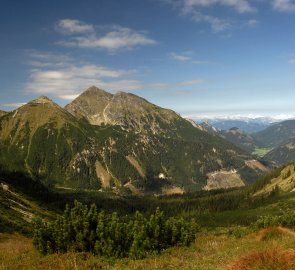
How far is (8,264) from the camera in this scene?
20.6 meters

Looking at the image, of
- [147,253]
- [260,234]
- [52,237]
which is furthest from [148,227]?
[260,234]

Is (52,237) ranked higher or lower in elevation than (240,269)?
lower

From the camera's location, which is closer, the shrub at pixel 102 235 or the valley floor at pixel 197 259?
the valley floor at pixel 197 259

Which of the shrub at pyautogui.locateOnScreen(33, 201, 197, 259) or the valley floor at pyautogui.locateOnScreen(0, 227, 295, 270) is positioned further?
the shrub at pyautogui.locateOnScreen(33, 201, 197, 259)

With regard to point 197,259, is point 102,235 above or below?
above

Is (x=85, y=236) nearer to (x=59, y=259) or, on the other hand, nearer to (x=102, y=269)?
(x=59, y=259)

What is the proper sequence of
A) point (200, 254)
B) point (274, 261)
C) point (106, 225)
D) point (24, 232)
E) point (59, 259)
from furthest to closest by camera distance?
point (24, 232) < point (106, 225) < point (200, 254) < point (59, 259) < point (274, 261)

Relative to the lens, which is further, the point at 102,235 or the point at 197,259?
the point at 102,235

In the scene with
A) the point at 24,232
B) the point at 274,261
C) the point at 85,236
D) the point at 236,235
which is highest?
the point at 274,261

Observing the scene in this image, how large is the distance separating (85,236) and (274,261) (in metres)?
12.7

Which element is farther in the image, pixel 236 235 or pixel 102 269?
pixel 236 235

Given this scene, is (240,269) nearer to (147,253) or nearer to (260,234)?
(147,253)

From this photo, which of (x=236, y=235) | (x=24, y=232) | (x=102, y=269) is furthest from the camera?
(x=24, y=232)

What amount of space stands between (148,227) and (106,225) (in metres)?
2.91
